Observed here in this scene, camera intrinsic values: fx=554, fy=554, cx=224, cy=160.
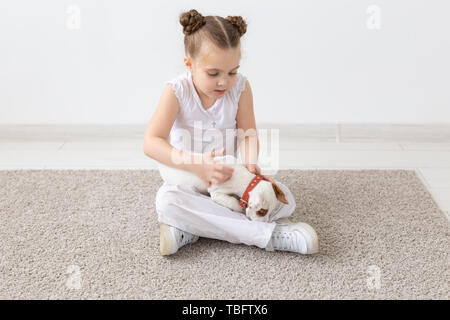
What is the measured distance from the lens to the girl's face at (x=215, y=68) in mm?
1172

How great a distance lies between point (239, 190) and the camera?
124 cm

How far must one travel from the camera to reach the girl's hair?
1.17m

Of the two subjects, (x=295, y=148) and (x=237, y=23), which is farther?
(x=295, y=148)

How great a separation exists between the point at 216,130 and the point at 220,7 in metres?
0.63

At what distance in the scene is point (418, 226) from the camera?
133 centimetres

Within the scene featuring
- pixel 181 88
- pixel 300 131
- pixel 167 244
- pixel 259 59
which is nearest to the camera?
pixel 167 244

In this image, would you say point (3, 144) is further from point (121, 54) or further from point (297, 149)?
point (297, 149)

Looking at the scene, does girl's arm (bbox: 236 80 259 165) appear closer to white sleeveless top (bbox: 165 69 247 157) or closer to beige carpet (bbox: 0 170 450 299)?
white sleeveless top (bbox: 165 69 247 157)

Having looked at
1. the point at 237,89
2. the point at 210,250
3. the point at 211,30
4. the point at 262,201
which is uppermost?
the point at 211,30

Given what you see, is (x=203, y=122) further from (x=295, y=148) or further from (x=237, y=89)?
(x=295, y=148)

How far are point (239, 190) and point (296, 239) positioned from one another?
17 centimetres

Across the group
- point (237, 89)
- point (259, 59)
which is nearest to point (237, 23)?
point (237, 89)

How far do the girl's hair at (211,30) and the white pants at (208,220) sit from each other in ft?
1.04

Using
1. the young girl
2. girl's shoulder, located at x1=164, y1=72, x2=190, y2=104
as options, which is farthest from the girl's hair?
girl's shoulder, located at x1=164, y1=72, x2=190, y2=104
